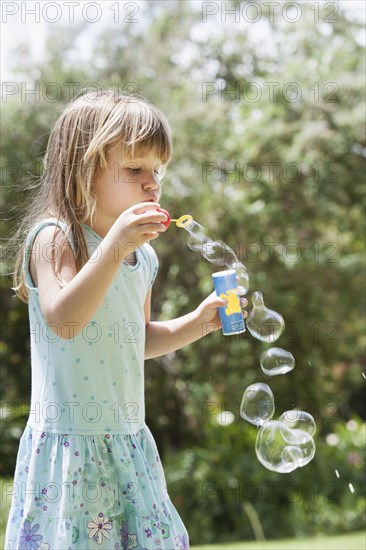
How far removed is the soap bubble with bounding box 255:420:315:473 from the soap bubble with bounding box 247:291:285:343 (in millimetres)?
290

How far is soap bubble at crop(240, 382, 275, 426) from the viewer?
101 inches

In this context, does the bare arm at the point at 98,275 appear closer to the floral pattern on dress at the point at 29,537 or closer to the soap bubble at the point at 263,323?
the floral pattern on dress at the point at 29,537

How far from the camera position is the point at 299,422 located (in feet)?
8.63

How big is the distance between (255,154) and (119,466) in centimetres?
445

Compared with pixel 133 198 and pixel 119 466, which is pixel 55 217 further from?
pixel 119 466

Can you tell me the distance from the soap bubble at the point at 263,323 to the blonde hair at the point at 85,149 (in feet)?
2.20

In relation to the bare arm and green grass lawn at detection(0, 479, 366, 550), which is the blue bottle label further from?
green grass lawn at detection(0, 479, 366, 550)

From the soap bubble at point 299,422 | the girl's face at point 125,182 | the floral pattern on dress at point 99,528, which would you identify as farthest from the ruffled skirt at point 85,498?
the soap bubble at point 299,422

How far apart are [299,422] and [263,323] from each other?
1.18ft

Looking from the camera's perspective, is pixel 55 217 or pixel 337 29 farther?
pixel 337 29

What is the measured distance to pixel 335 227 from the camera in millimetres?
6508

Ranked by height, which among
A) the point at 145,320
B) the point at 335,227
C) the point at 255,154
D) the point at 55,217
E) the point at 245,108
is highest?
the point at 245,108

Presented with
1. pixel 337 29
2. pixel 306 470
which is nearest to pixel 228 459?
pixel 306 470

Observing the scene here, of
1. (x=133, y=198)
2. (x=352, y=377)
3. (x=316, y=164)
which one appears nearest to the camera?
(x=133, y=198)
